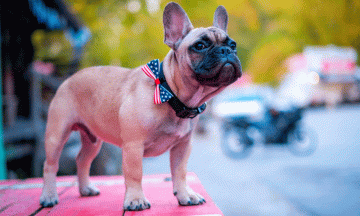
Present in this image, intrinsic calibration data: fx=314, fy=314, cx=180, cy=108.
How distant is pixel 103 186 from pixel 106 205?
0.65m


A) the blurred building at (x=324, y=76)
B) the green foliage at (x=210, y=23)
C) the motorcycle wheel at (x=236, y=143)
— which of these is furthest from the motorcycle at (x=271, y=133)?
the blurred building at (x=324, y=76)

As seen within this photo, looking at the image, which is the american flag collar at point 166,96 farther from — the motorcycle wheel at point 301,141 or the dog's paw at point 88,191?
the motorcycle wheel at point 301,141

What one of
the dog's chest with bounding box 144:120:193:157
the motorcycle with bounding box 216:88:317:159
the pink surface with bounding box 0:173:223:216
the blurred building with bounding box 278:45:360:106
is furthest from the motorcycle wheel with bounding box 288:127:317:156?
the blurred building with bounding box 278:45:360:106

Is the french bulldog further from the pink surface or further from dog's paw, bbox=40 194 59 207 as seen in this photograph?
the pink surface

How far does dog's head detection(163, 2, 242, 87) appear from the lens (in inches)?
62.0

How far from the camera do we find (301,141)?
29.5 ft

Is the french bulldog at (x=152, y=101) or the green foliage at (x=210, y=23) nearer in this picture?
the french bulldog at (x=152, y=101)

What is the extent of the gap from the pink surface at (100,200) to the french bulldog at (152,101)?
101mm

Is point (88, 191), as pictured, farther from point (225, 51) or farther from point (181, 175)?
point (225, 51)

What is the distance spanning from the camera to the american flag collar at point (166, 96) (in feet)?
5.65

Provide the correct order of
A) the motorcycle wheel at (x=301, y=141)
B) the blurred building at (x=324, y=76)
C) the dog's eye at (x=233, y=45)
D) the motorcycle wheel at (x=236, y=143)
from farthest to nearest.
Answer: the blurred building at (x=324, y=76), the motorcycle wheel at (x=301, y=141), the motorcycle wheel at (x=236, y=143), the dog's eye at (x=233, y=45)

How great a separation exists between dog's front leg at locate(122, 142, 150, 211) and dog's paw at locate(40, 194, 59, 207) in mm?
632

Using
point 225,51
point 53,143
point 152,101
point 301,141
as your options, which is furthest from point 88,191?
point 301,141

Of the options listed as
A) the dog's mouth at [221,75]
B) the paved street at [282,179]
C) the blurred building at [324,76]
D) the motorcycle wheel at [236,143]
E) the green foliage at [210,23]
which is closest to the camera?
the dog's mouth at [221,75]
